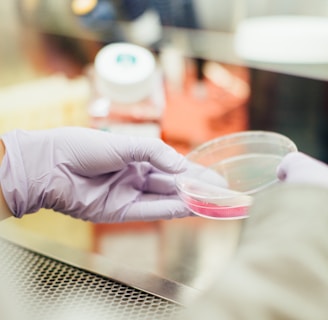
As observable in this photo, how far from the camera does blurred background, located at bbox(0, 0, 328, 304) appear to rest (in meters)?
1.26

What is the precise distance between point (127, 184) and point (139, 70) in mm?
395

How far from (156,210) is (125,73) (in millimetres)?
457

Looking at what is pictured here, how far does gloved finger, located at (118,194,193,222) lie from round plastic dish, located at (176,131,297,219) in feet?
0.10

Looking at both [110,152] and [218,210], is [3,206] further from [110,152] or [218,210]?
[218,210]

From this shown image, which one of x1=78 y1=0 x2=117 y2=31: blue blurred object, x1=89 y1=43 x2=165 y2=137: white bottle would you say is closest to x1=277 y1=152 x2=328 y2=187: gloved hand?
x1=89 y1=43 x2=165 y2=137: white bottle

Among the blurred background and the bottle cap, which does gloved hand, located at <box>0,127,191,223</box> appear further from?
the bottle cap

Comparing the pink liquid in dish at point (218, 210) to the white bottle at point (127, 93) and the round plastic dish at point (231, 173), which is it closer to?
the round plastic dish at point (231, 173)

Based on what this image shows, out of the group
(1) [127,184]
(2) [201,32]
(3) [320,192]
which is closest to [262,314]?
(3) [320,192]

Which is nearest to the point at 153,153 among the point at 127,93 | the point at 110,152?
the point at 110,152

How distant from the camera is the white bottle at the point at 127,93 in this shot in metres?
1.42

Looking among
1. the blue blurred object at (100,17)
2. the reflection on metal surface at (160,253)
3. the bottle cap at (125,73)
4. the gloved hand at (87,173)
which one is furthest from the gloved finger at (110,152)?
→ the blue blurred object at (100,17)

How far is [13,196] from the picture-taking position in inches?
40.1

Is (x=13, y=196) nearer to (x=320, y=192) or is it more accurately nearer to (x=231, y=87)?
(x=320, y=192)

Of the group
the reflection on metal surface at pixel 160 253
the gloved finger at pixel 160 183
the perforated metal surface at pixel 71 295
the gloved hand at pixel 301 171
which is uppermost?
the gloved hand at pixel 301 171
